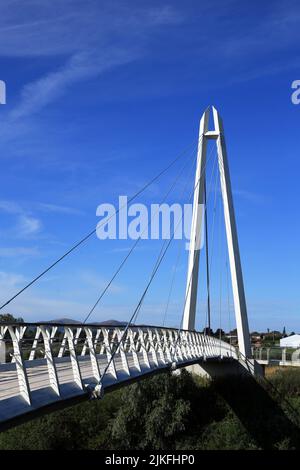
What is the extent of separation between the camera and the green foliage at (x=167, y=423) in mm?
26625

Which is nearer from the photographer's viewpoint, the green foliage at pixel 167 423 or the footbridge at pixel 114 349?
the footbridge at pixel 114 349

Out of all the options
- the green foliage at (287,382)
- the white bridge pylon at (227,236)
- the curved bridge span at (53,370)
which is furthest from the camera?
the green foliage at (287,382)

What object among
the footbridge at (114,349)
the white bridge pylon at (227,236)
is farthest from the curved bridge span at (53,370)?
the white bridge pylon at (227,236)

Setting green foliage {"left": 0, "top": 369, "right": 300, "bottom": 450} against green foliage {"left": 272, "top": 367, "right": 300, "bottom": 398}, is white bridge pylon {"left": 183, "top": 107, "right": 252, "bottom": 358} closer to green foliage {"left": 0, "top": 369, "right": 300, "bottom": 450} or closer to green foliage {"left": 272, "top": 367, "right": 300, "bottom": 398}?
green foliage {"left": 272, "top": 367, "right": 300, "bottom": 398}

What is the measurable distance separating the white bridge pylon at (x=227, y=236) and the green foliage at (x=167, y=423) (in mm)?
3062

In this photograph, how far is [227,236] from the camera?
30.8 meters

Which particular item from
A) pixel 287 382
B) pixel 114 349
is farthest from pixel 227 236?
pixel 114 349

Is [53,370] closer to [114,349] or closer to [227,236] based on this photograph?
[114,349]

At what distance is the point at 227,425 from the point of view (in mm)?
27578

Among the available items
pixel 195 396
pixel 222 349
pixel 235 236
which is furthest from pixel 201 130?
pixel 195 396

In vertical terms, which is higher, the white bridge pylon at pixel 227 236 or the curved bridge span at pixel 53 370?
the white bridge pylon at pixel 227 236

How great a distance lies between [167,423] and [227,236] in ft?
30.1

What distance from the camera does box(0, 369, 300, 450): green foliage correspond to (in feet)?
87.4

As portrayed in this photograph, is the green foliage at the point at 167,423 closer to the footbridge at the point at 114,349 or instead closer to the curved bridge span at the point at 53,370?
the footbridge at the point at 114,349
